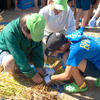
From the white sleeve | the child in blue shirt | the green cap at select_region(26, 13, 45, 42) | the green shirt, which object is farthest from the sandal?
the white sleeve

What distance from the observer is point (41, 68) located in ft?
7.75

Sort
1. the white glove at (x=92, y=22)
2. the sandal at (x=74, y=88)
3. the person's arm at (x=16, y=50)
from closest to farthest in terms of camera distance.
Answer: the person's arm at (x=16, y=50), the sandal at (x=74, y=88), the white glove at (x=92, y=22)

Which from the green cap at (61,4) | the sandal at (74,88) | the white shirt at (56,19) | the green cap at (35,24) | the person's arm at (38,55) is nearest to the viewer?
the green cap at (35,24)

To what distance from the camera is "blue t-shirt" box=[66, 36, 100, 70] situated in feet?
5.91

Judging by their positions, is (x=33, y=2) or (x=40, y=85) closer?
(x=40, y=85)

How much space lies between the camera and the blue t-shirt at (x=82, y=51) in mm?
1803

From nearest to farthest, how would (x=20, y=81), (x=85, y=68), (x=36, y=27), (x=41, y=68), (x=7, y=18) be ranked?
(x=36, y=27) → (x=85, y=68) → (x=20, y=81) → (x=41, y=68) → (x=7, y=18)

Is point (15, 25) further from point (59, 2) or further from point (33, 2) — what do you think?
point (33, 2)

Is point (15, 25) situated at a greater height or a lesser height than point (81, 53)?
greater

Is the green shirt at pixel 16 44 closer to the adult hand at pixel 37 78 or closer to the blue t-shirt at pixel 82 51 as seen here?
the adult hand at pixel 37 78

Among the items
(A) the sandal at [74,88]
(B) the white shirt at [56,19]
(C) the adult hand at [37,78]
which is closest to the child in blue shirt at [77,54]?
(A) the sandal at [74,88]

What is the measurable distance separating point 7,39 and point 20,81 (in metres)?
0.59

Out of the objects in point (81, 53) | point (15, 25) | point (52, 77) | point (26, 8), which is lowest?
point (26, 8)

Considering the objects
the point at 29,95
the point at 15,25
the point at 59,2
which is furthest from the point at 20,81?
the point at 59,2
